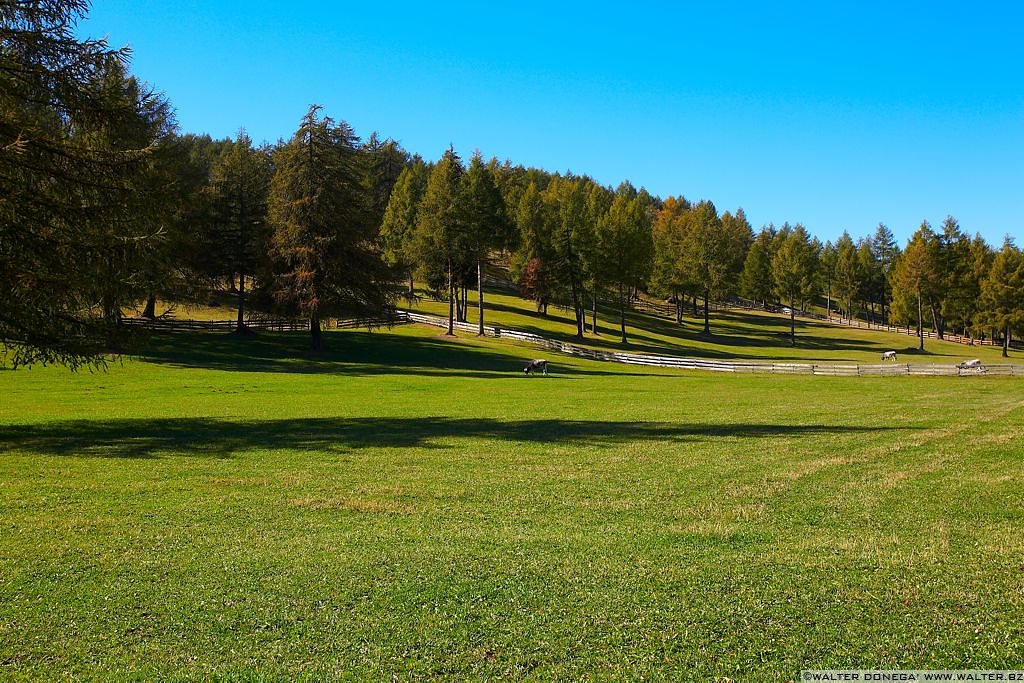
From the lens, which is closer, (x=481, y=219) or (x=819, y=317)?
(x=481, y=219)

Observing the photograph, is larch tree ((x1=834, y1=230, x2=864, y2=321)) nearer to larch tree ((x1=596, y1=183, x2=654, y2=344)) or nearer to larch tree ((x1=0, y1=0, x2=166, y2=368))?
larch tree ((x1=596, y1=183, x2=654, y2=344))

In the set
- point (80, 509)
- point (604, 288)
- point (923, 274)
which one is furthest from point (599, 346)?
point (80, 509)

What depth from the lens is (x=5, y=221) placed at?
15672mm

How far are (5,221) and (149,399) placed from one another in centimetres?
1176

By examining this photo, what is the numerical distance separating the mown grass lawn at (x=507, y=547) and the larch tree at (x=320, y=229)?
25776 millimetres

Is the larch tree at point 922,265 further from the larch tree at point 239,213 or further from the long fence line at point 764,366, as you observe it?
the larch tree at point 239,213

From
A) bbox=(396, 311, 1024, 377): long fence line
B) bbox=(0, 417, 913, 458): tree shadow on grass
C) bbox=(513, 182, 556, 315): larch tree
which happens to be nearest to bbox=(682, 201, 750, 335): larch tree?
bbox=(513, 182, 556, 315): larch tree

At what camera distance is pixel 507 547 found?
873 cm

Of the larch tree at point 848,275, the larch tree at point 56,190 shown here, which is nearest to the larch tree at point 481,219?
the larch tree at point 56,190

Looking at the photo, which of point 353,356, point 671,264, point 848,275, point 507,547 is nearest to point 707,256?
point 671,264

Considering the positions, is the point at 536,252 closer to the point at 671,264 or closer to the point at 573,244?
the point at 573,244

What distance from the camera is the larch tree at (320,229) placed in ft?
149

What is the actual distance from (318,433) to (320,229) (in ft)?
98.8

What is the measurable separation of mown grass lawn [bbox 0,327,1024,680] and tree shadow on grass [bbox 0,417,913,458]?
16 centimetres
